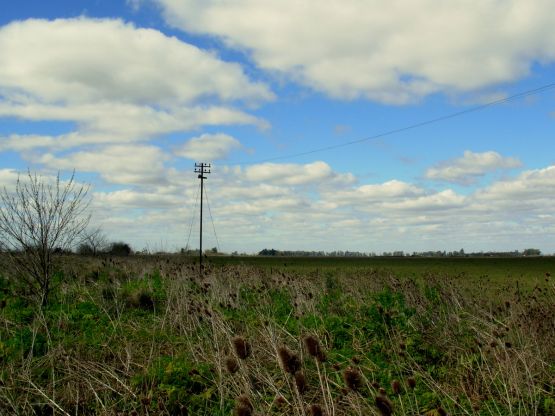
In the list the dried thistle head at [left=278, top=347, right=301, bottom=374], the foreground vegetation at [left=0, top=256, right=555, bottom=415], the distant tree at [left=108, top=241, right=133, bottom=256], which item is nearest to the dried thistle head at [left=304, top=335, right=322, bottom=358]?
the foreground vegetation at [left=0, top=256, right=555, bottom=415]

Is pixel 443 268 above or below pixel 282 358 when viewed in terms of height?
below

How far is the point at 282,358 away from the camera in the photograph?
10.7 ft

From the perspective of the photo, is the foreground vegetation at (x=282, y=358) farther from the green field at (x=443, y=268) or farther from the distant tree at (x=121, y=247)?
the distant tree at (x=121, y=247)

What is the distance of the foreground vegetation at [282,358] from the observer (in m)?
5.32

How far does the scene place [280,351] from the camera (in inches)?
131

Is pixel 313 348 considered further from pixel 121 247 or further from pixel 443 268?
pixel 121 247

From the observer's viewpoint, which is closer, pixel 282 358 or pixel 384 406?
pixel 384 406

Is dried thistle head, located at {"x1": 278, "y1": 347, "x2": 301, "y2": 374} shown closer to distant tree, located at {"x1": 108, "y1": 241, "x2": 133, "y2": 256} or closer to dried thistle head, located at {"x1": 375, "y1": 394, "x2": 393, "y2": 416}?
dried thistle head, located at {"x1": 375, "y1": 394, "x2": 393, "y2": 416}

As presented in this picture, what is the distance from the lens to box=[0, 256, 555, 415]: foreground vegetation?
5.32 metres

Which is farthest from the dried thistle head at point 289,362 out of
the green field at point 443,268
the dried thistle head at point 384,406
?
the green field at point 443,268

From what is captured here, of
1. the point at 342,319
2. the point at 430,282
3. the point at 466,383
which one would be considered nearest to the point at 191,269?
the point at 430,282

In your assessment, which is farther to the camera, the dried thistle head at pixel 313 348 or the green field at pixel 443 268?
the green field at pixel 443 268

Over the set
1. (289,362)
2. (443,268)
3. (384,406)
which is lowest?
(443,268)

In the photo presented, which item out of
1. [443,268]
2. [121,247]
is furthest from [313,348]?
[121,247]
